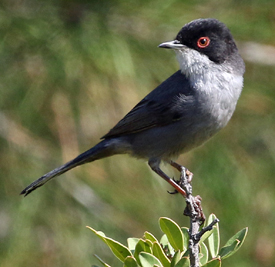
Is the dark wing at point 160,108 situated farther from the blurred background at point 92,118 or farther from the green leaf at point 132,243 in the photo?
the green leaf at point 132,243

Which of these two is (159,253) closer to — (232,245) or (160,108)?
(232,245)

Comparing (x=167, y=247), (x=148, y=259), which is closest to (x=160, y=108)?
(x=167, y=247)

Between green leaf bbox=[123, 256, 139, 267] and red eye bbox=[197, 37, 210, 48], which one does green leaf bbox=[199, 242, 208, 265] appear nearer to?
green leaf bbox=[123, 256, 139, 267]

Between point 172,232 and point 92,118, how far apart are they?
230cm

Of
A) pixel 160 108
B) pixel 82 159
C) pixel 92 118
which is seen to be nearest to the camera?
pixel 82 159

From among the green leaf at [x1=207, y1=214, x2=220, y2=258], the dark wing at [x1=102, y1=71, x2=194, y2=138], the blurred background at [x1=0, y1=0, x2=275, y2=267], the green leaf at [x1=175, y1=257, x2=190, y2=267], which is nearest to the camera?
the green leaf at [x1=175, y1=257, x2=190, y2=267]

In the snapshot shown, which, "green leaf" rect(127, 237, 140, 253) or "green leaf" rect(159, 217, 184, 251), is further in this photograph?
"green leaf" rect(127, 237, 140, 253)

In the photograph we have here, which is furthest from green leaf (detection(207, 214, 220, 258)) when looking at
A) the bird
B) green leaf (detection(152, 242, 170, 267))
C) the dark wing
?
the dark wing

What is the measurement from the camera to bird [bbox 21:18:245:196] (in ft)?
12.4

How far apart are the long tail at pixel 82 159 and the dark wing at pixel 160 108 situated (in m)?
0.10

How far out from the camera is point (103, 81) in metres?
4.06

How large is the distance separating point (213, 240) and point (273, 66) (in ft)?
8.75

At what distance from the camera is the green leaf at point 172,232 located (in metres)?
2.03

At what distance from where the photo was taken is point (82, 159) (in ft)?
12.9
